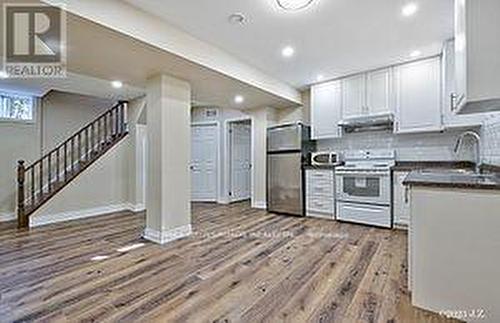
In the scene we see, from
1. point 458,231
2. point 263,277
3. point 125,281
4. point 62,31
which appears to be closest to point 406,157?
point 458,231

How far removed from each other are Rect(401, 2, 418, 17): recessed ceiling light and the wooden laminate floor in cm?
253

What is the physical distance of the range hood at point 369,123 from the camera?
442 centimetres

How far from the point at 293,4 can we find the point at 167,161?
2.37 metres

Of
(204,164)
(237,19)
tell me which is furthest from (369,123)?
(204,164)

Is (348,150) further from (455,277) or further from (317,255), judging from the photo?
(455,277)

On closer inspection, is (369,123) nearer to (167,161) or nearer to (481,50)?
(481,50)

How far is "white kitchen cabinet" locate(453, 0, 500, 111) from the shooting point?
1.61 meters

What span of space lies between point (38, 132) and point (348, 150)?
19.7ft

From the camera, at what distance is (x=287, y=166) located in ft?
17.7

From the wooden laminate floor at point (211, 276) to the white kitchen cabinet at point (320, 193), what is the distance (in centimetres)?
67

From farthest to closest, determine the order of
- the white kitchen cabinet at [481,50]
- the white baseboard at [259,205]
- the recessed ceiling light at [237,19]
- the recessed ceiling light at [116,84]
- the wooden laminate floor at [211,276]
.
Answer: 1. the white baseboard at [259,205]
2. the recessed ceiling light at [116,84]
3. the recessed ceiling light at [237,19]
4. the wooden laminate floor at [211,276]
5. the white kitchen cabinet at [481,50]

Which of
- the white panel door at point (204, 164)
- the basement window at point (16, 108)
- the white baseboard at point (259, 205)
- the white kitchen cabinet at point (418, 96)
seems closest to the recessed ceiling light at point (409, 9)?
the white kitchen cabinet at point (418, 96)

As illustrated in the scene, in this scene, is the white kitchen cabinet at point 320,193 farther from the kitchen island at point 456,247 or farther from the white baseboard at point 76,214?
the white baseboard at point 76,214

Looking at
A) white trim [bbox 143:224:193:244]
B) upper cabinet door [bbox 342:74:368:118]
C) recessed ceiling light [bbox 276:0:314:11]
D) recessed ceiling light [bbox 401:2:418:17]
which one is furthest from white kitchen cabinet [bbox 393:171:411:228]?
white trim [bbox 143:224:193:244]
